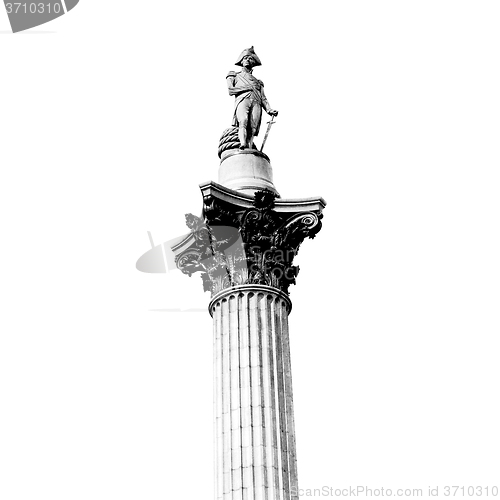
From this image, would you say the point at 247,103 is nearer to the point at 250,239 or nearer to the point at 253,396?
the point at 250,239

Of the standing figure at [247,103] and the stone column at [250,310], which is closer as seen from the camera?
the stone column at [250,310]

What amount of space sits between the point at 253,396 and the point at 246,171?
6.49 m

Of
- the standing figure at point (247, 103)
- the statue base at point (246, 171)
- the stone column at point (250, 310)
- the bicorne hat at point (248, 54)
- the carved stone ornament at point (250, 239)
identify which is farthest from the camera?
the bicorne hat at point (248, 54)

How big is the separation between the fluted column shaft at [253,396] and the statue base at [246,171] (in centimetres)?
292

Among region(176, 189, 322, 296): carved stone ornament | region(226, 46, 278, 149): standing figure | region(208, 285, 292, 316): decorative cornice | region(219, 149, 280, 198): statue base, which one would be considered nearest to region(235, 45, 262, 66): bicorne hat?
region(226, 46, 278, 149): standing figure

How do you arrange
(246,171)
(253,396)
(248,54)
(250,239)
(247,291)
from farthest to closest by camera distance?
(248,54) → (246,171) → (250,239) → (247,291) → (253,396)

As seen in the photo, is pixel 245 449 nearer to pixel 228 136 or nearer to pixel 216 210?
pixel 216 210

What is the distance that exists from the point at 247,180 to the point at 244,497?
8.44m

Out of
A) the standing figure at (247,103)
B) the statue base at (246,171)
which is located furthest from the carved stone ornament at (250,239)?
the standing figure at (247,103)

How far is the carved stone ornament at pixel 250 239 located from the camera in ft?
80.2

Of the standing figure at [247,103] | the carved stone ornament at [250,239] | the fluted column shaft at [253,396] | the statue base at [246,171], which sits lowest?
the fluted column shaft at [253,396]

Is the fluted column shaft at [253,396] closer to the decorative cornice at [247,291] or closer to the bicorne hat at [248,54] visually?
the decorative cornice at [247,291]

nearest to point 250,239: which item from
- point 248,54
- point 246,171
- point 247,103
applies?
point 246,171

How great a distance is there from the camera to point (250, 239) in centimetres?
2458
